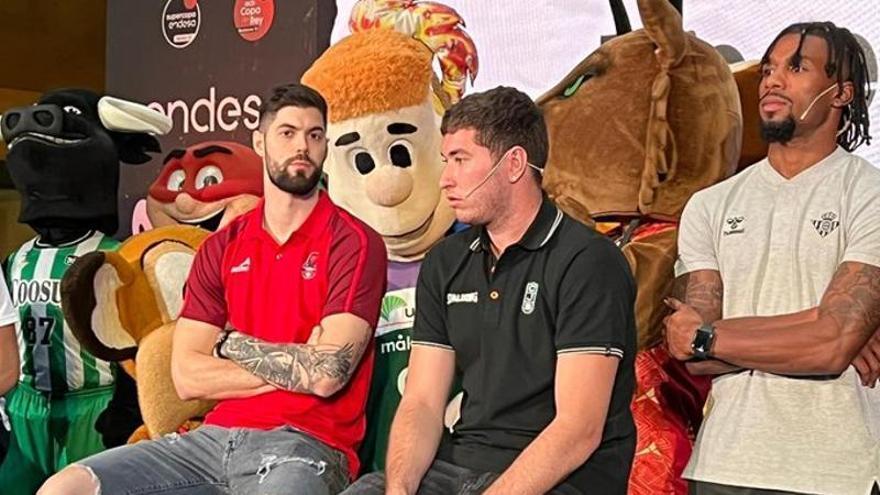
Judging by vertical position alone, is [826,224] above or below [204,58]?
below

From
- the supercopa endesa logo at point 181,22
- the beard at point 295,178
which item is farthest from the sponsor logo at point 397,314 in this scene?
the supercopa endesa logo at point 181,22

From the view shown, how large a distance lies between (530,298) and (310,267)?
63 cm

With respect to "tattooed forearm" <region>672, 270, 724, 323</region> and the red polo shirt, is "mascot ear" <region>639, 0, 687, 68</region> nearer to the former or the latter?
"tattooed forearm" <region>672, 270, 724, 323</region>

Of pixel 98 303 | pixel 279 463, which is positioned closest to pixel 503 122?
pixel 279 463

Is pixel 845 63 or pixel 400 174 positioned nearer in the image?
pixel 845 63

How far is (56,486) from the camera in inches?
101

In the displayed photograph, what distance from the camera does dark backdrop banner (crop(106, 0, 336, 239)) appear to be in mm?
3773

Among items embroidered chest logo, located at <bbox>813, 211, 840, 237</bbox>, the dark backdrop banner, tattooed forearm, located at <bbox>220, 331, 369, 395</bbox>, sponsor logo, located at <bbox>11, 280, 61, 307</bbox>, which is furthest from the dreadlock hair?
sponsor logo, located at <bbox>11, 280, 61, 307</bbox>

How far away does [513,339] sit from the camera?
2414 mm

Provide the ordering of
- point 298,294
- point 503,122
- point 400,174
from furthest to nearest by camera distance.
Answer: point 400,174 → point 298,294 → point 503,122

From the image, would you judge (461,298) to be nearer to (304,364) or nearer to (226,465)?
(304,364)

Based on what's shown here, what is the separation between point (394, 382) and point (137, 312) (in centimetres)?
75

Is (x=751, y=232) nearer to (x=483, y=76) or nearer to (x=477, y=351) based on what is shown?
(x=477, y=351)

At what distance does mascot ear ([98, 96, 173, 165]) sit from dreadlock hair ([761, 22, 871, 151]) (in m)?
1.81
